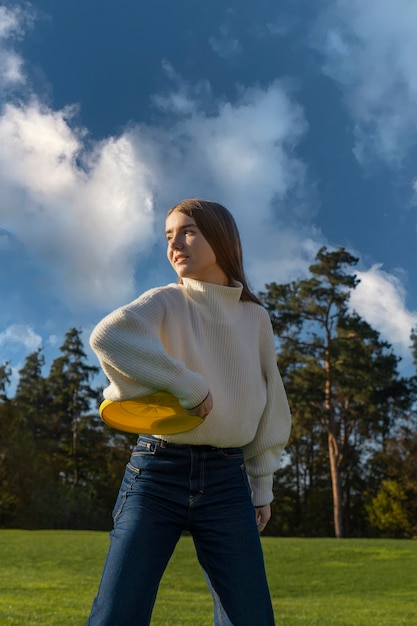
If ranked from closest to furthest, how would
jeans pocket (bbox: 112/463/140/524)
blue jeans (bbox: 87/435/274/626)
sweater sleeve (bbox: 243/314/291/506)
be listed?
1. blue jeans (bbox: 87/435/274/626)
2. jeans pocket (bbox: 112/463/140/524)
3. sweater sleeve (bbox: 243/314/291/506)

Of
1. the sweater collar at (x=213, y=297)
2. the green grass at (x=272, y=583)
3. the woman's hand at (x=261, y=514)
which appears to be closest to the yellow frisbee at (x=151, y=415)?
the sweater collar at (x=213, y=297)

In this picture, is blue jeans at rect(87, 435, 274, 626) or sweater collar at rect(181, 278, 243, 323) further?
sweater collar at rect(181, 278, 243, 323)

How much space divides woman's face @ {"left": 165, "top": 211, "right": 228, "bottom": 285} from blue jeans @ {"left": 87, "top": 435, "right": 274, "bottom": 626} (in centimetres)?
62

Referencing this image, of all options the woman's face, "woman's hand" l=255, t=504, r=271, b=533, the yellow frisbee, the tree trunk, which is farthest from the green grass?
the tree trunk

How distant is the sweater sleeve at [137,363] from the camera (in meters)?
2.04

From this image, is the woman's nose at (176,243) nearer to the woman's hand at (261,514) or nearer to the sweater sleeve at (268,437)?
the sweater sleeve at (268,437)

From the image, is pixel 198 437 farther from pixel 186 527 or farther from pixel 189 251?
pixel 189 251

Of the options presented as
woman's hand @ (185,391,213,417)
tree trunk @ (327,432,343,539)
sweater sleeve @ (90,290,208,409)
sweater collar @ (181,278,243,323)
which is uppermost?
tree trunk @ (327,432,343,539)

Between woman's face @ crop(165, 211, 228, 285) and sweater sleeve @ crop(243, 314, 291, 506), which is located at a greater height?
woman's face @ crop(165, 211, 228, 285)

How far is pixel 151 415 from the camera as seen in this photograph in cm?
217

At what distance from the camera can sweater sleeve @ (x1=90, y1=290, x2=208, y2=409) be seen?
2043mm

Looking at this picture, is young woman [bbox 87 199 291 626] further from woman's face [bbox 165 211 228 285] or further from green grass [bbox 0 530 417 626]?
green grass [bbox 0 530 417 626]

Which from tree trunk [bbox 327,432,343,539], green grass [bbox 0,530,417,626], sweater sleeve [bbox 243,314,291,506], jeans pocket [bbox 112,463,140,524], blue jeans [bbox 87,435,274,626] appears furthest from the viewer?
tree trunk [bbox 327,432,343,539]

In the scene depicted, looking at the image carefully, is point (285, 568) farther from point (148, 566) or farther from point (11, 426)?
point (11, 426)
